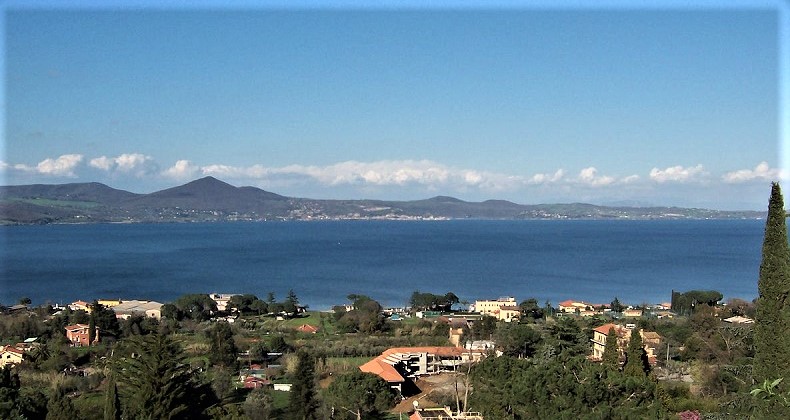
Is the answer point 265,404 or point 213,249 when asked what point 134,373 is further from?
point 213,249

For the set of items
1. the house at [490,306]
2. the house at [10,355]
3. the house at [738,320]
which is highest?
the house at [738,320]

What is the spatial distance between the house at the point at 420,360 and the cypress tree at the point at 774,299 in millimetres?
7268

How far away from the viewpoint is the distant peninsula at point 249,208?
119 meters

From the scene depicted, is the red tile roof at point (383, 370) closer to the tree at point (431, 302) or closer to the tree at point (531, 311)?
the tree at point (531, 311)

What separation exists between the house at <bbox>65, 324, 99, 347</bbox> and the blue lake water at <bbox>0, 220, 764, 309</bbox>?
410 inches

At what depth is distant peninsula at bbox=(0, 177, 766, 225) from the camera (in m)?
119

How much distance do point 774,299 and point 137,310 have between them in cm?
1982

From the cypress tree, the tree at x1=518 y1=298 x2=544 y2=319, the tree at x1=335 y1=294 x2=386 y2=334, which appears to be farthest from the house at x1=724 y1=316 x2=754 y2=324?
the cypress tree

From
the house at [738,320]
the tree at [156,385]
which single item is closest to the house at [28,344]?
the tree at [156,385]

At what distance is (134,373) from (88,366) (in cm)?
690

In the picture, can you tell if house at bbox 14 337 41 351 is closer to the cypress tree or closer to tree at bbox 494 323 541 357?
tree at bbox 494 323 541 357

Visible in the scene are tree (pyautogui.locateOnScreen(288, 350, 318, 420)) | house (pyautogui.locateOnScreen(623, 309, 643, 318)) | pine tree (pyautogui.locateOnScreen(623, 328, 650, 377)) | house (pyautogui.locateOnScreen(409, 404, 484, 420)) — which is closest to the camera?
house (pyautogui.locateOnScreen(409, 404, 484, 420))

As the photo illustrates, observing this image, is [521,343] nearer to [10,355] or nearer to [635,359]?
[635,359]

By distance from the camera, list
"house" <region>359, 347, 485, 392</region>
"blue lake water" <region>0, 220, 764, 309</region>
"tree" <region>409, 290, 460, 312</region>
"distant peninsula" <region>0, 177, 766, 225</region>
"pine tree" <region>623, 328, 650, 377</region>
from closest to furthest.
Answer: "pine tree" <region>623, 328, 650, 377</region>
"house" <region>359, 347, 485, 392</region>
"tree" <region>409, 290, 460, 312</region>
"blue lake water" <region>0, 220, 764, 309</region>
"distant peninsula" <region>0, 177, 766, 225</region>
